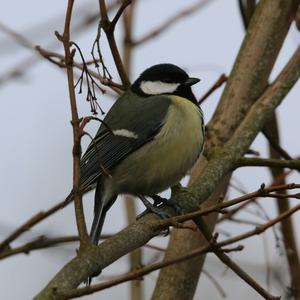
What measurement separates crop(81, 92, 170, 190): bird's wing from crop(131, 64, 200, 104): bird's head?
0.35 feet

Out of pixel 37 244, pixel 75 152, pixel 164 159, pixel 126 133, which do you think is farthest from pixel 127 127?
pixel 75 152

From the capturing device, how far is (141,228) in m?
1.87

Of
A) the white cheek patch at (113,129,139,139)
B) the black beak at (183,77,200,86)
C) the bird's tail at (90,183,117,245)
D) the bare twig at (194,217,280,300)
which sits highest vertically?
the black beak at (183,77,200,86)

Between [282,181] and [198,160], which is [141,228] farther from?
[282,181]

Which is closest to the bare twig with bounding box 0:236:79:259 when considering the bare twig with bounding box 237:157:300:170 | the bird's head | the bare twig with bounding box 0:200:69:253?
the bare twig with bounding box 0:200:69:253

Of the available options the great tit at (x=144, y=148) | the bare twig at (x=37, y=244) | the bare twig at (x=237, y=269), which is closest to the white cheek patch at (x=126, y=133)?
the great tit at (x=144, y=148)

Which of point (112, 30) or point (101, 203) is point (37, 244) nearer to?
point (101, 203)

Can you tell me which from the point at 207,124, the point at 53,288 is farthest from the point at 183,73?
the point at 53,288

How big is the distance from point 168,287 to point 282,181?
0.75m

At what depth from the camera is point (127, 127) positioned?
2.77 metres

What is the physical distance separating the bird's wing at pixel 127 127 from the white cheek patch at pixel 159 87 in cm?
10

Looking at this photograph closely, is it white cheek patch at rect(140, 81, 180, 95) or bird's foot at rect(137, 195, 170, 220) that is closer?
bird's foot at rect(137, 195, 170, 220)

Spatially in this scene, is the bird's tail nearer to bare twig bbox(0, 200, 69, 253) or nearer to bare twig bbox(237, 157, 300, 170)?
bare twig bbox(0, 200, 69, 253)

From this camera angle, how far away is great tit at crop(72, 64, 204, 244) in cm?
270
